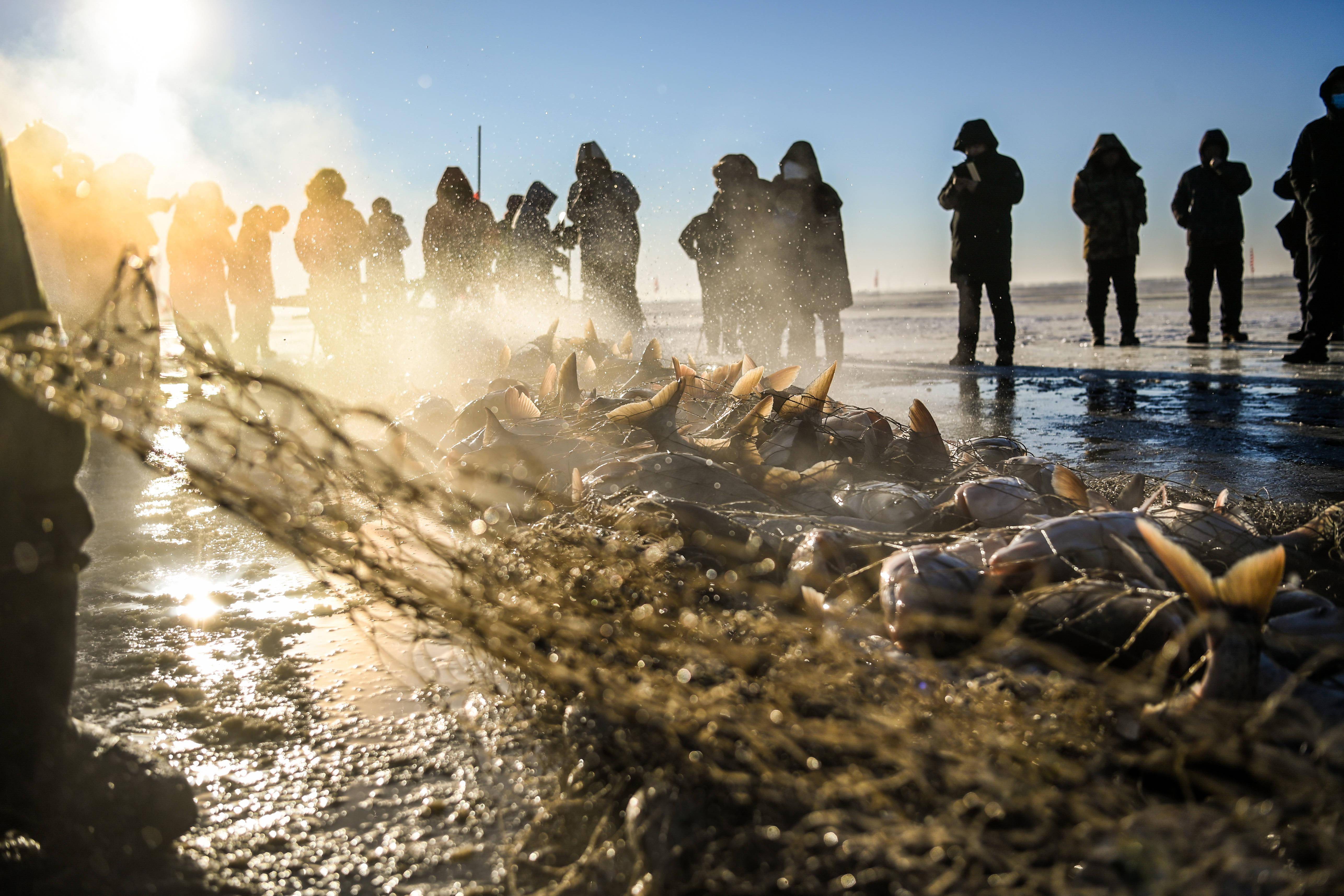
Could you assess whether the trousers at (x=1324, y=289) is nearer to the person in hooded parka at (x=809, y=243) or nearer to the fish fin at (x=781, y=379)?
the person in hooded parka at (x=809, y=243)

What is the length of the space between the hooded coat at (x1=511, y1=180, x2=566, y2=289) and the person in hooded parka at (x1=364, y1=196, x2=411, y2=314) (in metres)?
2.29

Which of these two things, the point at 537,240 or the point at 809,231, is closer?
the point at 809,231

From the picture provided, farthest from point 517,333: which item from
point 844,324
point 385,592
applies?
point 844,324

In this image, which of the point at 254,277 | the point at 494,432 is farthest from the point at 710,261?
the point at 494,432

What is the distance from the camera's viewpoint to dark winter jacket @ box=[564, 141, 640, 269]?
1404cm

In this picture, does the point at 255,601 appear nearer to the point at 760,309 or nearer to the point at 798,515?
the point at 798,515

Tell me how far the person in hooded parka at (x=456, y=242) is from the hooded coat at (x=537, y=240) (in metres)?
0.68

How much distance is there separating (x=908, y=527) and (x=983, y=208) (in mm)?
9624

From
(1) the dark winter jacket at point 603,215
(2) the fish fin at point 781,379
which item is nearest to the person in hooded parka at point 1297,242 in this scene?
(1) the dark winter jacket at point 603,215

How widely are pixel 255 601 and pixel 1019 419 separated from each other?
20.6ft

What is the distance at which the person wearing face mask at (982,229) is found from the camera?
1152 cm

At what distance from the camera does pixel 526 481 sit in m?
4.16

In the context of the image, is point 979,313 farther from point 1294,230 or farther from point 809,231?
point 1294,230

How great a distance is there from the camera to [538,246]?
16031mm
